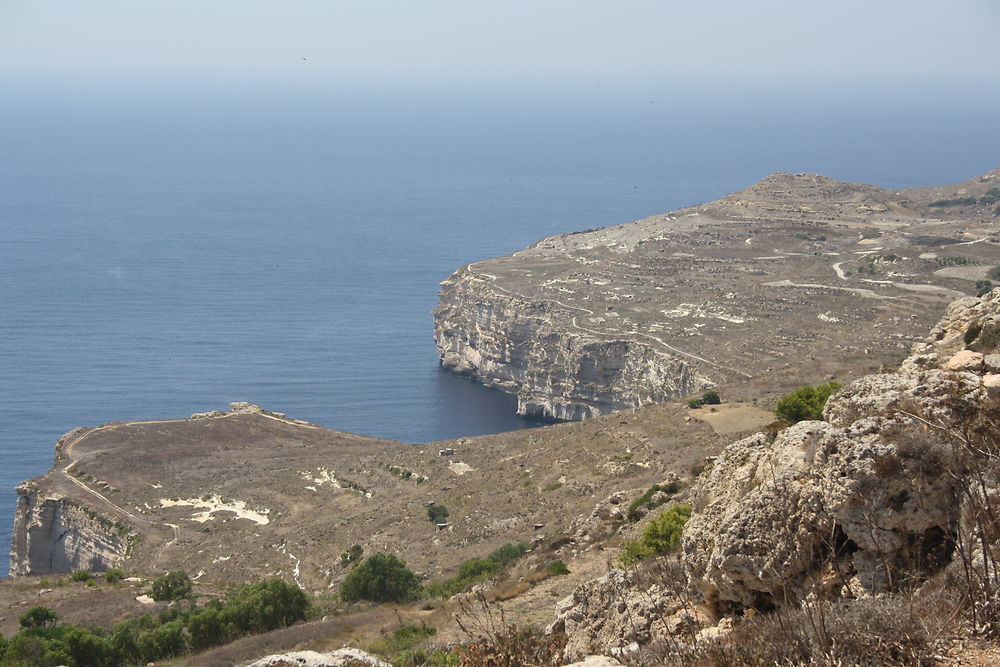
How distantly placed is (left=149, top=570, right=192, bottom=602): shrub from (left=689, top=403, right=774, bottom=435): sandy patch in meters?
20.6

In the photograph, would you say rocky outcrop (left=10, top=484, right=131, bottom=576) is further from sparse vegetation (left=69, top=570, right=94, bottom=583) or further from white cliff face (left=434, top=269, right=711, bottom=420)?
white cliff face (left=434, top=269, right=711, bottom=420)

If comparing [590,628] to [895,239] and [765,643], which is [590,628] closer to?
[765,643]

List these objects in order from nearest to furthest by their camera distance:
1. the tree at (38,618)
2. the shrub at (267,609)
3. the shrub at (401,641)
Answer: the shrub at (401,641)
the shrub at (267,609)
the tree at (38,618)

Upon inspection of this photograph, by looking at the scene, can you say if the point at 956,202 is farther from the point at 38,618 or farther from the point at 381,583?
the point at 38,618

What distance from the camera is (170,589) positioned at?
2881cm

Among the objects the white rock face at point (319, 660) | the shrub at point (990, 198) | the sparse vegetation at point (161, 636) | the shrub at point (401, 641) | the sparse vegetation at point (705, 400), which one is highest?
the white rock face at point (319, 660)

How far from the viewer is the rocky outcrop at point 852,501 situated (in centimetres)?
1015

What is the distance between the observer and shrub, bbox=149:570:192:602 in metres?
28.6

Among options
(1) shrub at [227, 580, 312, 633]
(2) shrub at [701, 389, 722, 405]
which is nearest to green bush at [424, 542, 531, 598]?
(1) shrub at [227, 580, 312, 633]

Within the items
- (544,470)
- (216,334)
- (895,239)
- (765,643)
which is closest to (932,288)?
(895,239)

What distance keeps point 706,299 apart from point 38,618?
64.4m

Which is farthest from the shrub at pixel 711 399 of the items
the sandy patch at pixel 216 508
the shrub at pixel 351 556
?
the sandy patch at pixel 216 508

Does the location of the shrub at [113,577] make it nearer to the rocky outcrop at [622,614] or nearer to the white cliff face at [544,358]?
the rocky outcrop at [622,614]

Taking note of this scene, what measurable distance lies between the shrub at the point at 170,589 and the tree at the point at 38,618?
3092 millimetres
